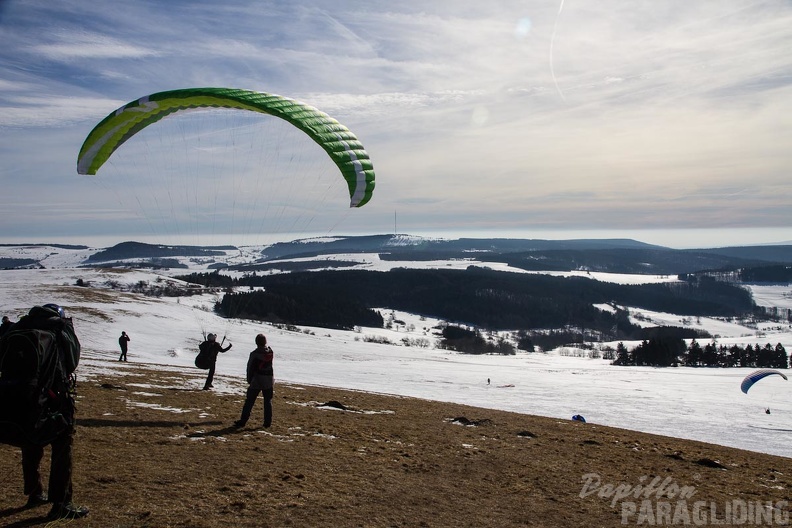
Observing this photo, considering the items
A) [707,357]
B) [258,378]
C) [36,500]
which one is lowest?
[707,357]

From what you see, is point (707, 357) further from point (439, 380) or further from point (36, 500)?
point (36, 500)

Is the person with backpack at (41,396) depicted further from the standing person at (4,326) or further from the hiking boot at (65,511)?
the standing person at (4,326)

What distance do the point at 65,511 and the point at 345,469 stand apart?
13.4 feet

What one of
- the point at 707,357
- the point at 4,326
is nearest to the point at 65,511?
the point at 4,326

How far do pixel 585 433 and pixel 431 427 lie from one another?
4.57 m

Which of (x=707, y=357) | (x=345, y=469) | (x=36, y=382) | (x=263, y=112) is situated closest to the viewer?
(x=36, y=382)

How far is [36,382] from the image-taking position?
4.73 meters

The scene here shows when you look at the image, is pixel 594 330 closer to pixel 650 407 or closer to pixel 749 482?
pixel 650 407

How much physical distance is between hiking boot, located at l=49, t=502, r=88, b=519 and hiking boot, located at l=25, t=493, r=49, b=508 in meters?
0.43

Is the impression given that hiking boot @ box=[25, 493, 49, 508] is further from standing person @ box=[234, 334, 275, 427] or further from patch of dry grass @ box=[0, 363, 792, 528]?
standing person @ box=[234, 334, 275, 427]

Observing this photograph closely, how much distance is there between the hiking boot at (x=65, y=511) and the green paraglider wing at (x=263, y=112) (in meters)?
9.14

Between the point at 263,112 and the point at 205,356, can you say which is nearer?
the point at 263,112

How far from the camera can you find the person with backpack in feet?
15.3

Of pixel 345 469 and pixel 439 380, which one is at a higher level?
pixel 345 469
